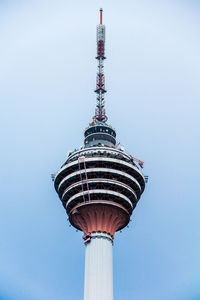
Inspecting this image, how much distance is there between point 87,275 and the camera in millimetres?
74188

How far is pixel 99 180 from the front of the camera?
261 ft

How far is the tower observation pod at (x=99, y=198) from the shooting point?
74250mm

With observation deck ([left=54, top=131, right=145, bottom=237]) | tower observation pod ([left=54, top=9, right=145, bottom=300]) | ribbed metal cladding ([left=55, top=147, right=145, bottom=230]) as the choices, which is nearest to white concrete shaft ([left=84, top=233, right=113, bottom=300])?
tower observation pod ([left=54, top=9, right=145, bottom=300])

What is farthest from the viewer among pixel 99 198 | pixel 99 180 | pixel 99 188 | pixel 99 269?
pixel 99 188

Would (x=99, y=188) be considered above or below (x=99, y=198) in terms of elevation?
above

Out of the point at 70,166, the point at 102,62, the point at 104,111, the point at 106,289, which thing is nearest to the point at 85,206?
the point at 70,166

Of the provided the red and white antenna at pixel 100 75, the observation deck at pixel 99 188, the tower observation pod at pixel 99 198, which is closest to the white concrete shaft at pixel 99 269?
the tower observation pod at pixel 99 198

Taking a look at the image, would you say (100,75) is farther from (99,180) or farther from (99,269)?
(99,269)

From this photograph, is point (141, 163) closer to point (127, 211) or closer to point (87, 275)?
point (127, 211)

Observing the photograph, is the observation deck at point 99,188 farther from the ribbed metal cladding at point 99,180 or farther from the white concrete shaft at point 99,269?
the white concrete shaft at point 99,269

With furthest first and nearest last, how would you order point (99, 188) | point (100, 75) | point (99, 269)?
point (100, 75)
point (99, 188)
point (99, 269)

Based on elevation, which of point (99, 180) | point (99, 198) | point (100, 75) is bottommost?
point (99, 198)

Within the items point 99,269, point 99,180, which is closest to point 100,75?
point 99,180

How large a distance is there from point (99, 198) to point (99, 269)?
13002 mm
